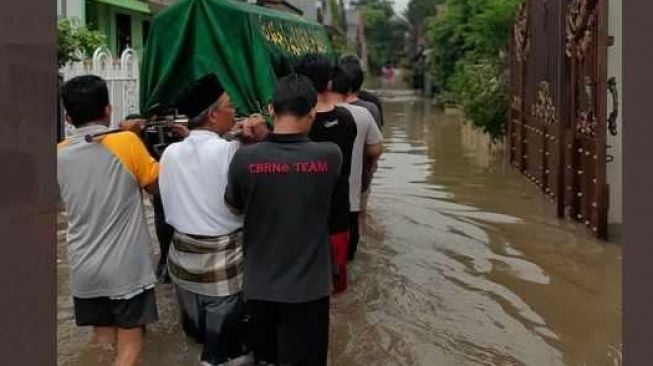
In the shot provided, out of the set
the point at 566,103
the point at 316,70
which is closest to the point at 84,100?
the point at 316,70

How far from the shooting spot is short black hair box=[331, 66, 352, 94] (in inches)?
237

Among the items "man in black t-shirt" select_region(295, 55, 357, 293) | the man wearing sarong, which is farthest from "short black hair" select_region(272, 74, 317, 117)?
"man in black t-shirt" select_region(295, 55, 357, 293)

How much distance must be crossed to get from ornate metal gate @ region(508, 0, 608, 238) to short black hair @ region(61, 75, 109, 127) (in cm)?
474

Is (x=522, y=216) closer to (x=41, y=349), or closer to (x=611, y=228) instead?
(x=611, y=228)

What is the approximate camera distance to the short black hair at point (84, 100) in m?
3.91

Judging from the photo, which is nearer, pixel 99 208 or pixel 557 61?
pixel 99 208

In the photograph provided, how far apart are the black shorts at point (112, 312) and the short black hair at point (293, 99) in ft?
3.35

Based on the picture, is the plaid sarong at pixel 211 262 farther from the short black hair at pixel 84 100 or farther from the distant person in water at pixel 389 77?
the distant person in water at pixel 389 77

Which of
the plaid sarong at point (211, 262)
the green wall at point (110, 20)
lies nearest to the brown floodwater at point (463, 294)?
the plaid sarong at point (211, 262)

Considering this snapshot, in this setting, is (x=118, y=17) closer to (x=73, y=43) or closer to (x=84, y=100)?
(x=73, y=43)

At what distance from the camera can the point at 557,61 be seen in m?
9.67

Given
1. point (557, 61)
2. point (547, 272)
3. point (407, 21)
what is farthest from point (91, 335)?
point (407, 21)

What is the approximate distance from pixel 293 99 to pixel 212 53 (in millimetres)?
1778

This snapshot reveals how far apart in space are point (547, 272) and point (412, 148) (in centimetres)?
1006
